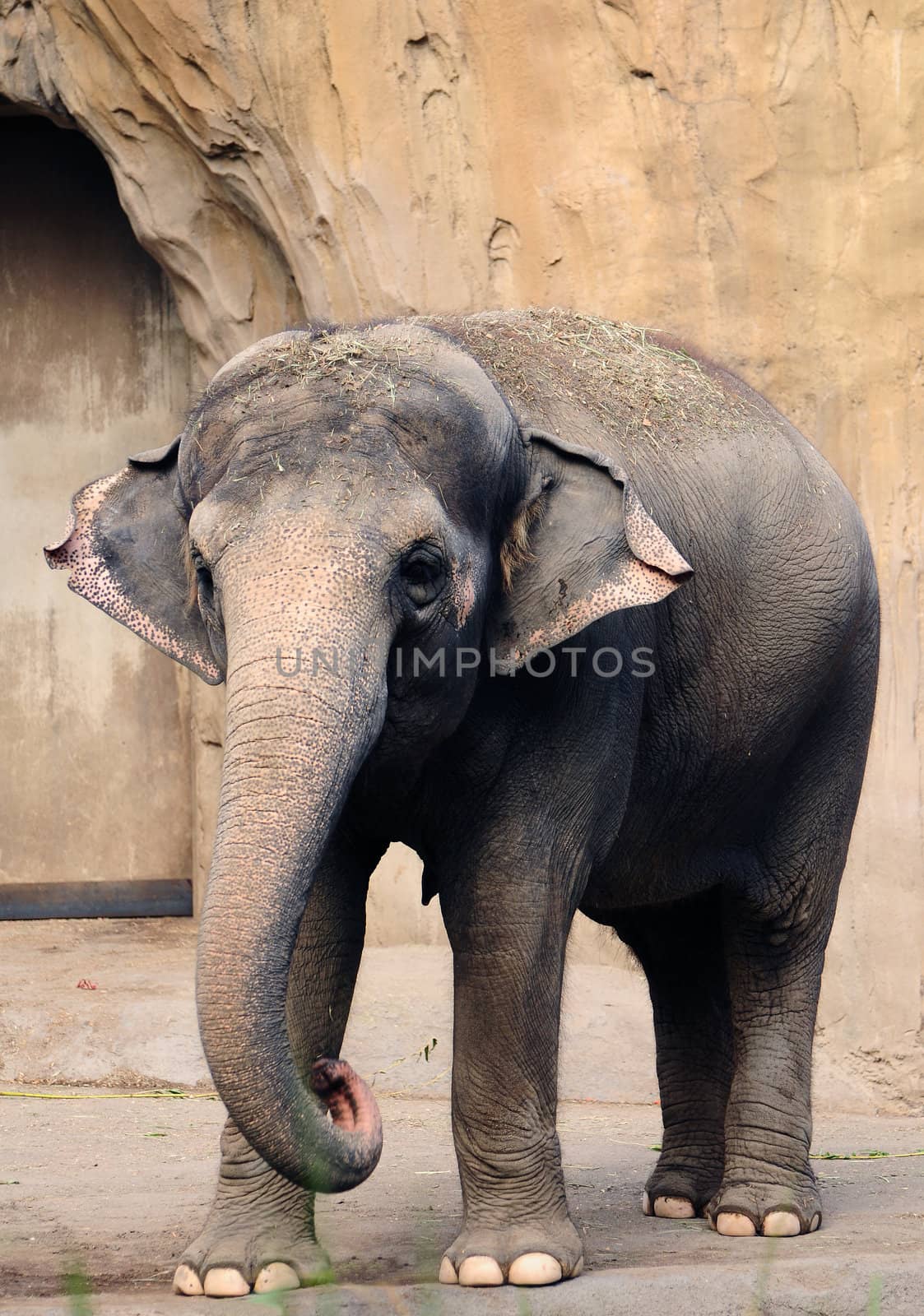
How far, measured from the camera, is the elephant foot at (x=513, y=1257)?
3416mm

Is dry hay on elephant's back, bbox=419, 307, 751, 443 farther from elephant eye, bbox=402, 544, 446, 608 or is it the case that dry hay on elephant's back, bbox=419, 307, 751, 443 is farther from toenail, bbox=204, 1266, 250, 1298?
toenail, bbox=204, 1266, 250, 1298

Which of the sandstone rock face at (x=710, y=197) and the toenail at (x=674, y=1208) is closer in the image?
the toenail at (x=674, y=1208)

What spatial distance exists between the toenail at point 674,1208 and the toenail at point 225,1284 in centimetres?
136

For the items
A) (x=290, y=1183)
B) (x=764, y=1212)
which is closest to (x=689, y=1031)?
(x=764, y=1212)

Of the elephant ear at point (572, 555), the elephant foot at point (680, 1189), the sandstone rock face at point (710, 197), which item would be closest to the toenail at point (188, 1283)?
the elephant ear at point (572, 555)

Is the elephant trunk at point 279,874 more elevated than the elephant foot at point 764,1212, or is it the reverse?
the elephant trunk at point 279,874

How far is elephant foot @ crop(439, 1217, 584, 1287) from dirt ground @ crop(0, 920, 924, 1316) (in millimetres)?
57

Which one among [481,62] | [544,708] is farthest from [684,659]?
[481,62]

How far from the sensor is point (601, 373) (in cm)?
406

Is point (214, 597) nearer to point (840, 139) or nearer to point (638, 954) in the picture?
point (638, 954)

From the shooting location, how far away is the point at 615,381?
4.07 m

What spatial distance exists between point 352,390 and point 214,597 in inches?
17.0

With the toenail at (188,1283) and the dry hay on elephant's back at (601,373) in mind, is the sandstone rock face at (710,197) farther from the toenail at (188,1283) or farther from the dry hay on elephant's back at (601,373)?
the toenail at (188,1283)

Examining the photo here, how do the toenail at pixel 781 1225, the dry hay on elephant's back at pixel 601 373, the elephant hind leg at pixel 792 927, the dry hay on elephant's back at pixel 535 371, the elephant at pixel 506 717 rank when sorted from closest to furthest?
the elephant at pixel 506 717 → the dry hay on elephant's back at pixel 535 371 → the dry hay on elephant's back at pixel 601 373 → the toenail at pixel 781 1225 → the elephant hind leg at pixel 792 927
